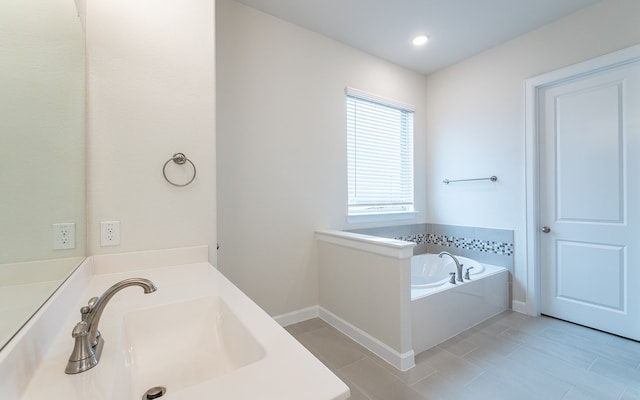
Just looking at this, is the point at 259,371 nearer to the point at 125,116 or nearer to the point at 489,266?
the point at 125,116

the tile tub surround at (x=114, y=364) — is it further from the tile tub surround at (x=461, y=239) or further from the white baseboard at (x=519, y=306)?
the white baseboard at (x=519, y=306)

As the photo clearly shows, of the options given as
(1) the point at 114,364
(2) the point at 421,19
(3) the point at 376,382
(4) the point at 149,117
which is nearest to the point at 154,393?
(1) the point at 114,364

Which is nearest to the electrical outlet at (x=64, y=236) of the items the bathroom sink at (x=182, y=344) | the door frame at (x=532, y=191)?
the bathroom sink at (x=182, y=344)

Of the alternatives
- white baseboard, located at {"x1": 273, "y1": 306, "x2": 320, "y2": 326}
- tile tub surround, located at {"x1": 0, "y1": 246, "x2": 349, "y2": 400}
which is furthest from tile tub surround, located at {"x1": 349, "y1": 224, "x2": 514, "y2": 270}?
tile tub surround, located at {"x1": 0, "y1": 246, "x2": 349, "y2": 400}

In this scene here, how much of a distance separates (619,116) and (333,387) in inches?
121

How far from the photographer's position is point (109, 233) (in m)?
1.32

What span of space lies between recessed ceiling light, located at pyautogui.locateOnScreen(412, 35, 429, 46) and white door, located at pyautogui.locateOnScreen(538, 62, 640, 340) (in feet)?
3.96

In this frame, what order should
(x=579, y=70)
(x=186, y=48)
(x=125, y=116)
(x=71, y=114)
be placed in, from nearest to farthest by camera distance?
(x=71, y=114) → (x=125, y=116) → (x=186, y=48) → (x=579, y=70)

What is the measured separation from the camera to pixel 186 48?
4.96 feet

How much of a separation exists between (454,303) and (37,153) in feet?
8.51

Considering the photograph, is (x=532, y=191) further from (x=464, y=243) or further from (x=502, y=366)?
(x=502, y=366)

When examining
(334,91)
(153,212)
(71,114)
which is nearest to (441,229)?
(334,91)

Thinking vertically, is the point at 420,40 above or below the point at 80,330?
above

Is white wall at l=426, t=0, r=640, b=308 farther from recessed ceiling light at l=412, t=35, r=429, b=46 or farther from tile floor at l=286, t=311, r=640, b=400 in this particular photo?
recessed ceiling light at l=412, t=35, r=429, b=46
